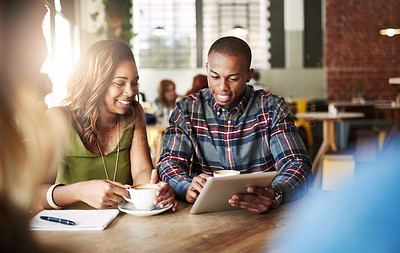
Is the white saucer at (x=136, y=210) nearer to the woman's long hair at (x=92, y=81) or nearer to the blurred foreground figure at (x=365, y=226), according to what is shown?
the blurred foreground figure at (x=365, y=226)

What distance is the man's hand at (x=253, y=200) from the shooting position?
1253 mm

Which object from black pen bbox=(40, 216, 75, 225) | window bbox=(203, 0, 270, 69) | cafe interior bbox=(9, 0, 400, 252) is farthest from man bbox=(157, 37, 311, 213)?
window bbox=(203, 0, 270, 69)

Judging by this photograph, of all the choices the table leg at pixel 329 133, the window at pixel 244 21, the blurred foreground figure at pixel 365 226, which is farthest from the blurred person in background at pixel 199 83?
the window at pixel 244 21

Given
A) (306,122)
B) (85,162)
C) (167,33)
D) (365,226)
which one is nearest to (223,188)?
(365,226)

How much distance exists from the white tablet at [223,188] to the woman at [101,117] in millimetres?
545

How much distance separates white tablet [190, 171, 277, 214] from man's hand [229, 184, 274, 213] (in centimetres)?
1

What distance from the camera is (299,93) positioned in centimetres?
1013

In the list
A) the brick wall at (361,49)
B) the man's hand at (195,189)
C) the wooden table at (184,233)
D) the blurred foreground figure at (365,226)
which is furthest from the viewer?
the brick wall at (361,49)

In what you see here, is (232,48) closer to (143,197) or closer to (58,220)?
(143,197)

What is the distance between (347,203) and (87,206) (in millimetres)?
800

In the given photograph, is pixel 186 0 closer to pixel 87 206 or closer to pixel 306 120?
pixel 306 120

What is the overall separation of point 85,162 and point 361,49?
9302mm

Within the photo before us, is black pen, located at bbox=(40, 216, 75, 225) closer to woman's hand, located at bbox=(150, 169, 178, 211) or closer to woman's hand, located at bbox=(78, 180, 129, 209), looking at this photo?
woman's hand, located at bbox=(78, 180, 129, 209)

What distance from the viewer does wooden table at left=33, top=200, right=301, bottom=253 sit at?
38.9 inches
